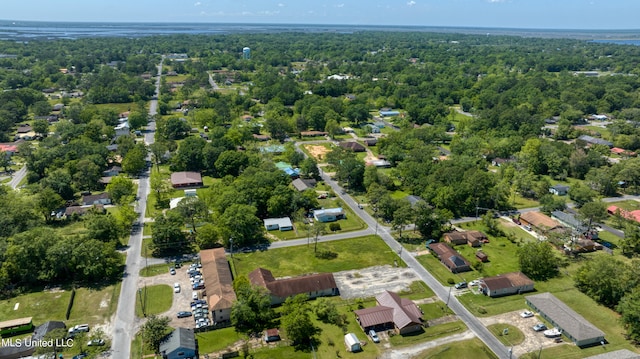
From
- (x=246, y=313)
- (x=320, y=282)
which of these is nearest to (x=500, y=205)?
(x=320, y=282)

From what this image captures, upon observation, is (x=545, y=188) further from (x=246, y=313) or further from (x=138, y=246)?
(x=138, y=246)

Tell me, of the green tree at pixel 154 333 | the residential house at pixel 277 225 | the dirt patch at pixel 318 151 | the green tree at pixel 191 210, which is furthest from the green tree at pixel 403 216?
the dirt patch at pixel 318 151

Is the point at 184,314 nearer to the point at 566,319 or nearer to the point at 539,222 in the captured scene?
the point at 566,319

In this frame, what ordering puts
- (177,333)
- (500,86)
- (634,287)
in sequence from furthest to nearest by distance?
(500,86)
(634,287)
(177,333)

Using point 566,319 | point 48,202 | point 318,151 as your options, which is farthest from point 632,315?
point 48,202

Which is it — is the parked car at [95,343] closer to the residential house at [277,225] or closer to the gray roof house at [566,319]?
the residential house at [277,225]

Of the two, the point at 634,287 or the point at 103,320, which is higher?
the point at 634,287
